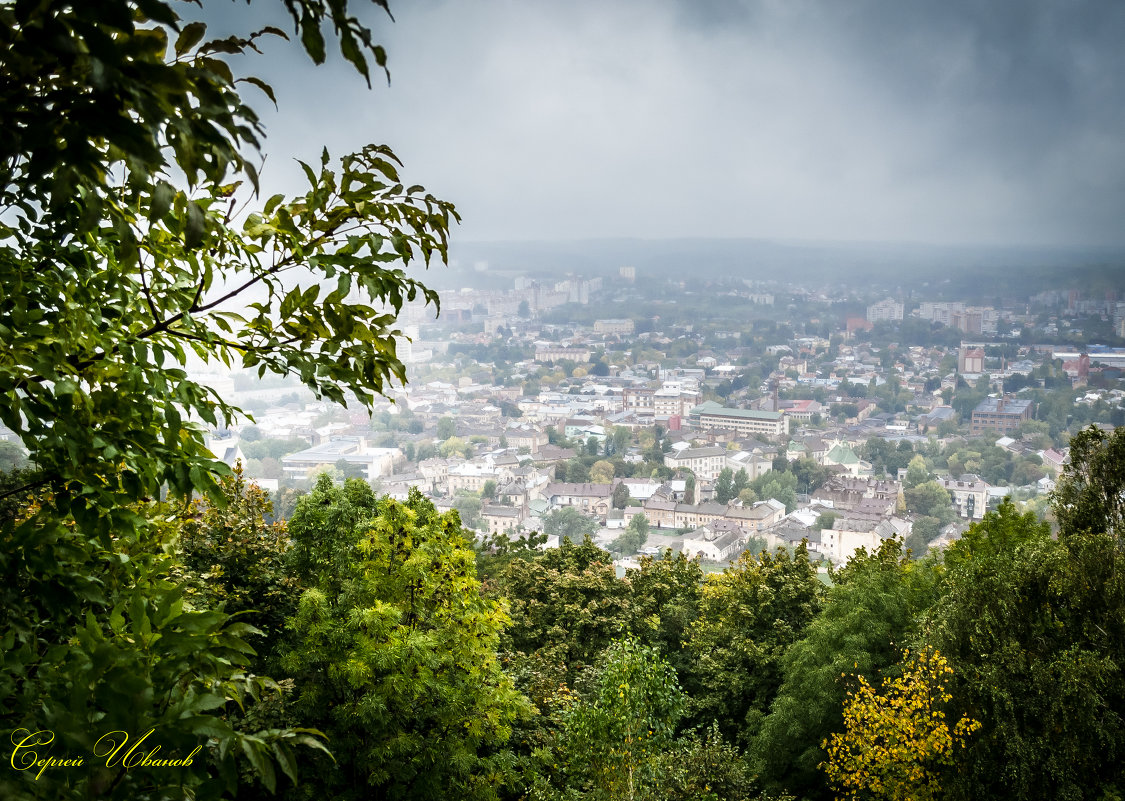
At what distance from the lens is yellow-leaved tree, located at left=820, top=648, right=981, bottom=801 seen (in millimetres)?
10078

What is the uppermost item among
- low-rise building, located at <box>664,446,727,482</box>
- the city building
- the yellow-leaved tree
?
the yellow-leaved tree

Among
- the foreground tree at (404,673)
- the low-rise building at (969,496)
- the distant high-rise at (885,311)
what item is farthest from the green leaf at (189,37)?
the distant high-rise at (885,311)

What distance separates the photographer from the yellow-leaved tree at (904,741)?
1008cm

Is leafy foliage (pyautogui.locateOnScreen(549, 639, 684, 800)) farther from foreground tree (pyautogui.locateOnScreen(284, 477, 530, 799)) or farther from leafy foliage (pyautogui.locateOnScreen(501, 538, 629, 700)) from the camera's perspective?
leafy foliage (pyautogui.locateOnScreen(501, 538, 629, 700))

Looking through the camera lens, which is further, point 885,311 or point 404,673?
point 885,311

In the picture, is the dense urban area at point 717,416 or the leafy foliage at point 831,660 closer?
the leafy foliage at point 831,660

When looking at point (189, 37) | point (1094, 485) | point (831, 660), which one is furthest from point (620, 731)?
point (189, 37)

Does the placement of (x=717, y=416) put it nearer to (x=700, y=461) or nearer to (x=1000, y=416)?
(x=700, y=461)

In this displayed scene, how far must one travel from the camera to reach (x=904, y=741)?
34.1 feet

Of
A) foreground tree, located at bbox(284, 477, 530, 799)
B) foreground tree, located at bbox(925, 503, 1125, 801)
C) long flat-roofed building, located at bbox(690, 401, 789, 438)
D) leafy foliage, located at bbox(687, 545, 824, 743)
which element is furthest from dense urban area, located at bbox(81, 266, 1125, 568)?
foreground tree, located at bbox(925, 503, 1125, 801)

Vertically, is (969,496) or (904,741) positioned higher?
(904,741)

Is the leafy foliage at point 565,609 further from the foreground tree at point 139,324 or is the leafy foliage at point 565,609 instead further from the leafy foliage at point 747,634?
the foreground tree at point 139,324

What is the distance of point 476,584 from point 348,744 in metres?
2.23

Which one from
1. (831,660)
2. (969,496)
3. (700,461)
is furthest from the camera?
(700,461)
